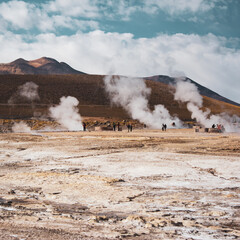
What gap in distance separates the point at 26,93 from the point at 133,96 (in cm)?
2927

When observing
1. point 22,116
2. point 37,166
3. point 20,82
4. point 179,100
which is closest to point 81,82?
point 20,82

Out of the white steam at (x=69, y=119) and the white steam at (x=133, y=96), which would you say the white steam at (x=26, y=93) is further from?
the white steam at (x=133, y=96)

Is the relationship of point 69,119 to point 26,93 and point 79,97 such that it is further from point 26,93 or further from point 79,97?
point 26,93

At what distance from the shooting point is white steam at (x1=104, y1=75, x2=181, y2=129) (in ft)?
→ 261

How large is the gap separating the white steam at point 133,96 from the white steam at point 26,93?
2088 centimetres

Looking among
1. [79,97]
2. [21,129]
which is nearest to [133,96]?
[79,97]

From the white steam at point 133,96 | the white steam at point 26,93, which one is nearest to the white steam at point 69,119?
the white steam at point 133,96

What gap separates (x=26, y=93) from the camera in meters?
99.7

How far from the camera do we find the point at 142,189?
8125 mm

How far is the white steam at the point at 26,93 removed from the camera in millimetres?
93812

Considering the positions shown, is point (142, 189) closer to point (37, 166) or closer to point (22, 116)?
point (37, 166)

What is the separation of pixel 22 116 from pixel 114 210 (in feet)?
244

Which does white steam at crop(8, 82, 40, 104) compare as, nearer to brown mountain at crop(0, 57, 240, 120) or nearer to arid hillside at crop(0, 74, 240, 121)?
brown mountain at crop(0, 57, 240, 120)

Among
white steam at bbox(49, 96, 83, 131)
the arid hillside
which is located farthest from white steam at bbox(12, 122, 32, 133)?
the arid hillside
